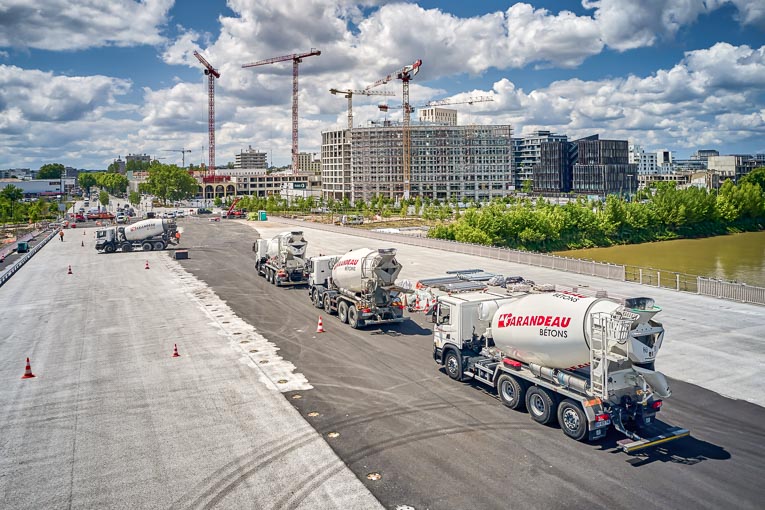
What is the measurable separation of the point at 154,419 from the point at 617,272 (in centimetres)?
3267

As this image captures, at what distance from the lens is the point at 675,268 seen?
6612cm

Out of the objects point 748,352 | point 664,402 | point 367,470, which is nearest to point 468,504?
point 367,470

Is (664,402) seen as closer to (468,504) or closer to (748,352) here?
(748,352)

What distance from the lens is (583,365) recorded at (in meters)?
15.8

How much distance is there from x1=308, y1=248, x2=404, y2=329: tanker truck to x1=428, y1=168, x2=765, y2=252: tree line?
52.6 metres

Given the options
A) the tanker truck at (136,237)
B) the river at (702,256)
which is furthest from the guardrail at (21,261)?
the river at (702,256)

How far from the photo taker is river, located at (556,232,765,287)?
6320cm

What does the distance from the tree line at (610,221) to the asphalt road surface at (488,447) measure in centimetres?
6131

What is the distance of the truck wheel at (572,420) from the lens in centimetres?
1545

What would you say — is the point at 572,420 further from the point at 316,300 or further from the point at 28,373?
the point at 316,300

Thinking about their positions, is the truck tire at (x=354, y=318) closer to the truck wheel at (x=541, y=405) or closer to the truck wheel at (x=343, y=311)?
the truck wheel at (x=343, y=311)

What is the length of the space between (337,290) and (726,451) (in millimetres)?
20494

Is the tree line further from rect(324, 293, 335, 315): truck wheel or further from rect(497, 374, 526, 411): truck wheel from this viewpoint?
rect(497, 374, 526, 411): truck wheel

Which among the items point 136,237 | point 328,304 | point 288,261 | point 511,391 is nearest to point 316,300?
point 328,304
